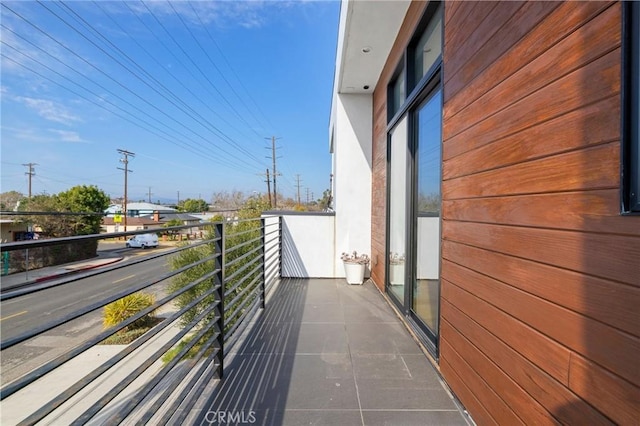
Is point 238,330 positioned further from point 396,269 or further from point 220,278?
point 396,269

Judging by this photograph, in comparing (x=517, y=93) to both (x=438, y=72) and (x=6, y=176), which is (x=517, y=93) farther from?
(x=6, y=176)

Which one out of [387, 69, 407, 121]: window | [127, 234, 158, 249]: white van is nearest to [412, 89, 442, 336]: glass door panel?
[387, 69, 407, 121]: window

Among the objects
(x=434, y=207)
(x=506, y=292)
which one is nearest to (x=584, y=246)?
(x=506, y=292)

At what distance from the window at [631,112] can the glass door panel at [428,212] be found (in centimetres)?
135

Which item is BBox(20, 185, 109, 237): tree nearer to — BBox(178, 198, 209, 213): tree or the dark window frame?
the dark window frame

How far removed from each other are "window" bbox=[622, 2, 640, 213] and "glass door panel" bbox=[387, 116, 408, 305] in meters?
2.24

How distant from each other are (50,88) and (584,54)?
20.8 m

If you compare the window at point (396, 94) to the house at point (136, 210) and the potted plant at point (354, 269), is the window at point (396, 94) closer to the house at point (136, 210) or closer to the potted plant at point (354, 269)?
the potted plant at point (354, 269)

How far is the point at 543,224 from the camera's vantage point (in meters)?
1.04

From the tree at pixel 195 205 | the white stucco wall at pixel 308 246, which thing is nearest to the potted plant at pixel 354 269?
the white stucco wall at pixel 308 246

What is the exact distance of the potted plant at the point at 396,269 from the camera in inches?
127

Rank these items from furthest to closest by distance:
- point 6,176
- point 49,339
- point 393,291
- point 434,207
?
point 6,176 → point 49,339 → point 393,291 → point 434,207

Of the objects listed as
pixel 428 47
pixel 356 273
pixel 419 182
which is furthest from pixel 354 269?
pixel 428 47

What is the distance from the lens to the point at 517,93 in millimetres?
1188
